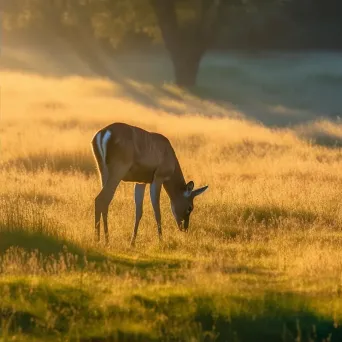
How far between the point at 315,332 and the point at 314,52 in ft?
181

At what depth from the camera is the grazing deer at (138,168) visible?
13.5 meters

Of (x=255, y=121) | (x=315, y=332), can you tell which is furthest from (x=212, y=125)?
(x=315, y=332)

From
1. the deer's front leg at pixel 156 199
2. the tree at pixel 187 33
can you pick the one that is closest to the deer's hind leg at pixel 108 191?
the deer's front leg at pixel 156 199

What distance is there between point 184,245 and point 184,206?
4.48ft

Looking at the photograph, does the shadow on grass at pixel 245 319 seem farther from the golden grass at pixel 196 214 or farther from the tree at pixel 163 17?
the tree at pixel 163 17

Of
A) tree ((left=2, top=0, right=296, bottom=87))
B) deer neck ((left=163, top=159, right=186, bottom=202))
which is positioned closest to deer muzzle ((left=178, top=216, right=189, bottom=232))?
deer neck ((left=163, top=159, right=186, bottom=202))

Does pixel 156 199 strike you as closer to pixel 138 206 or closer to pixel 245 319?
pixel 138 206

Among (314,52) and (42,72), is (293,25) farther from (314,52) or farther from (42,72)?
(42,72)

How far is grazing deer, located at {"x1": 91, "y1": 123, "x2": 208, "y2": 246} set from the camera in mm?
13492

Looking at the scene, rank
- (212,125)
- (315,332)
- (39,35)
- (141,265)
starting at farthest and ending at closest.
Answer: (39,35) → (212,125) → (141,265) → (315,332)

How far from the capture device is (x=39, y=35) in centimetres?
6806

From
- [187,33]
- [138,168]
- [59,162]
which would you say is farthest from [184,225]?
[187,33]

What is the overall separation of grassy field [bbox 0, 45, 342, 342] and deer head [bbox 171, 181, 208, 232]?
0.21 meters

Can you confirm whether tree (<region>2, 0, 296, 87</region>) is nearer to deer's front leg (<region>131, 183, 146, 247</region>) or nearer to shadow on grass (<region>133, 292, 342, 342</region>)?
deer's front leg (<region>131, 183, 146, 247</region>)
